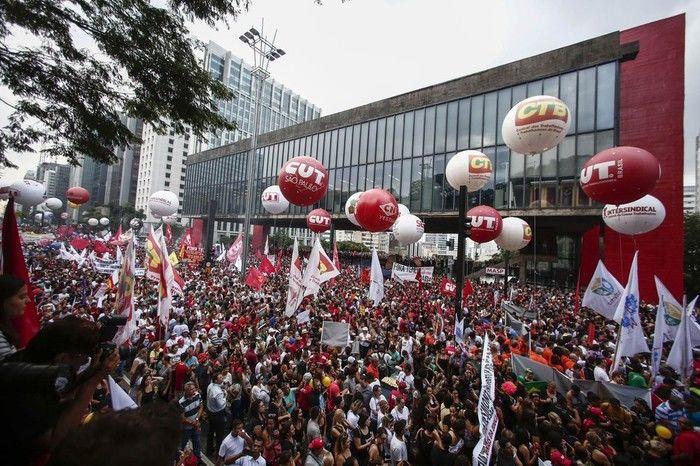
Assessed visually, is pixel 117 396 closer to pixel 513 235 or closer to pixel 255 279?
pixel 255 279

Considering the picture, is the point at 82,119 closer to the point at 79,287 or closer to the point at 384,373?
the point at 384,373

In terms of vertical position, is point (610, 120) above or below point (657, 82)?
below

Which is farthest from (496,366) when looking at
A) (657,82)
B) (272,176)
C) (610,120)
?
(272,176)

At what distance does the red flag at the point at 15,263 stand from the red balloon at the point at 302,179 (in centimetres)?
615

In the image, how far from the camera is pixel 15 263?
138 inches

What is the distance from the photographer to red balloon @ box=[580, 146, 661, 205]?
8180 millimetres

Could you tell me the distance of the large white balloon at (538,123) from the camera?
29.2ft

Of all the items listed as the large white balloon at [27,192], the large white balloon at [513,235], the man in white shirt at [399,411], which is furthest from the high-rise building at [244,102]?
the man in white shirt at [399,411]

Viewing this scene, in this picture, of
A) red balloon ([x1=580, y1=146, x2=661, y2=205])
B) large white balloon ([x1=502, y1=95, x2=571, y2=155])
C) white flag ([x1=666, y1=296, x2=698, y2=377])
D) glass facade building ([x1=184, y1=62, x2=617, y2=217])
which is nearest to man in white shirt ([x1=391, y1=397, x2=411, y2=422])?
white flag ([x1=666, y1=296, x2=698, y2=377])

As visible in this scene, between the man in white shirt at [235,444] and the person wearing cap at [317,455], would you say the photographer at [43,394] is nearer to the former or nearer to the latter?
the person wearing cap at [317,455]

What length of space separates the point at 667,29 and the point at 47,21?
27.1m

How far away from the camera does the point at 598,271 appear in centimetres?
1040

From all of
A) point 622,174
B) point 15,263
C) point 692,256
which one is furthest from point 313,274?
point 692,256

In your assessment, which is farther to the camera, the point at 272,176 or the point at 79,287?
the point at 272,176
